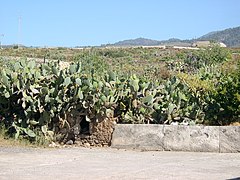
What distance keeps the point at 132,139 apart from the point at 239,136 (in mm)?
2503

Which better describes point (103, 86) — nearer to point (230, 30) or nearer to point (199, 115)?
point (199, 115)

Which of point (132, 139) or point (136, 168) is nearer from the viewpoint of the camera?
point (136, 168)

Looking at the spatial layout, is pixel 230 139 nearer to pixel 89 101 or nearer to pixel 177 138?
pixel 177 138

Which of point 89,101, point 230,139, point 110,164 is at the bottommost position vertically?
point 110,164

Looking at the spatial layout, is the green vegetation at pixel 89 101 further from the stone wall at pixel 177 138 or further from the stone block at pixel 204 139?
the stone block at pixel 204 139

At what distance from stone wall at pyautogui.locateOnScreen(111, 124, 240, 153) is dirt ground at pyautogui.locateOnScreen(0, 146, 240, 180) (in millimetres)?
287

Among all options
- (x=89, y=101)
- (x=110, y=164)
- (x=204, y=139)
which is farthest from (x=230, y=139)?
(x=89, y=101)

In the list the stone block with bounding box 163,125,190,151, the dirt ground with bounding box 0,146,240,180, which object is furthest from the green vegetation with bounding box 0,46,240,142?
the dirt ground with bounding box 0,146,240,180

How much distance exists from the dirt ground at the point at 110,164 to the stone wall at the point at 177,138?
287 mm

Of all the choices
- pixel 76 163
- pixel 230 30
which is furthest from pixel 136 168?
pixel 230 30

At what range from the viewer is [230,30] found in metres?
151

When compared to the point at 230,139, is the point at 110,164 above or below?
below

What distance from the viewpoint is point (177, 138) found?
12.0 metres

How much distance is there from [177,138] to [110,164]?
7.95 ft
